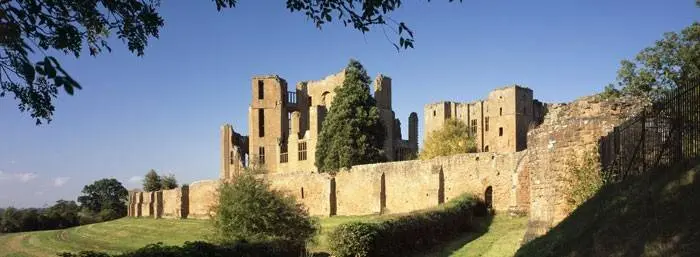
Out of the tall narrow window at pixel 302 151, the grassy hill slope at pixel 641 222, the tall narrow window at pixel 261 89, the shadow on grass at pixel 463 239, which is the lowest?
the shadow on grass at pixel 463 239

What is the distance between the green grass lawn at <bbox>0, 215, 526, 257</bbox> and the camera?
20.7 meters

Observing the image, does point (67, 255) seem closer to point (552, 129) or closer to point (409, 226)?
point (552, 129)

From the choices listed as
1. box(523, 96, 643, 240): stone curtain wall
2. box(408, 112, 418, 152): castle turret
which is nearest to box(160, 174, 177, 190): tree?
box(408, 112, 418, 152): castle turret

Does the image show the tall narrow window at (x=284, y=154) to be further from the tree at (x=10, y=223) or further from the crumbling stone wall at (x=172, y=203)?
the tree at (x=10, y=223)

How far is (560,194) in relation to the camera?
14156 mm

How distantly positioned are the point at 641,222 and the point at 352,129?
3585cm

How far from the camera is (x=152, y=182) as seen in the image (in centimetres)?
8175

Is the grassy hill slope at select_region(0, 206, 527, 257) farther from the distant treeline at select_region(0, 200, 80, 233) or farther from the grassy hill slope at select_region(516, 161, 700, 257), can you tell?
the distant treeline at select_region(0, 200, 80, 233)

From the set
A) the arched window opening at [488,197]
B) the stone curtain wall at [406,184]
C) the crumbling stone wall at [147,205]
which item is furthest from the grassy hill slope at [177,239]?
the crumbling stone wall at [147,205]

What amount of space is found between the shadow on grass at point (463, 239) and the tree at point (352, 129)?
604 inches

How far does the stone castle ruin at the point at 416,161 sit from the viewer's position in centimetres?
1430

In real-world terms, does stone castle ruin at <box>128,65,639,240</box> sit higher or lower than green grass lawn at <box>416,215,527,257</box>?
higher

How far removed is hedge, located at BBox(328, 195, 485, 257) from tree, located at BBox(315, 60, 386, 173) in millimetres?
16460

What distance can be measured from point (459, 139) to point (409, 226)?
121ft
